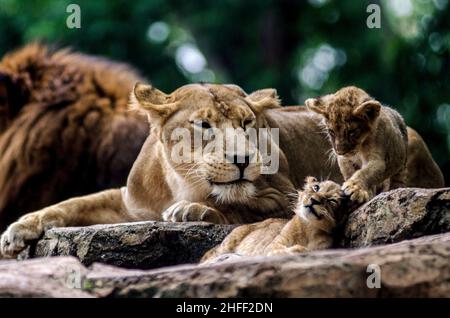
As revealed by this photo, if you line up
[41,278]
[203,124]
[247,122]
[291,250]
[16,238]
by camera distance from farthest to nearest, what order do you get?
1. [16,238]
2. [247,122]
3. [203,124]
4. [291,250]
5. [41,278]

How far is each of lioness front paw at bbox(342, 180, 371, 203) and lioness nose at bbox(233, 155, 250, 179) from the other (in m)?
0.70

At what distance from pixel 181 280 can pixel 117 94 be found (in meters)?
4.77

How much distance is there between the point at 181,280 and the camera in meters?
4.60

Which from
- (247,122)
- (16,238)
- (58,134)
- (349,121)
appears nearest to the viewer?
(349,121)

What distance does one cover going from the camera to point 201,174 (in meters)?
6.48

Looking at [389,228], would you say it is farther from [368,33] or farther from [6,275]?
[368,33]

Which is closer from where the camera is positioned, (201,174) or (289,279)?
(289,279)

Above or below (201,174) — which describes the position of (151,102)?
above

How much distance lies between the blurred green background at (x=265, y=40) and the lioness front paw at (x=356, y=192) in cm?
741

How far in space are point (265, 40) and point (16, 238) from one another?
525 inches

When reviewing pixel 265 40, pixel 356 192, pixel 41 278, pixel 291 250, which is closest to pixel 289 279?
pixel 291 250

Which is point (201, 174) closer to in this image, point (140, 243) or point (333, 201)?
point (140, 243)

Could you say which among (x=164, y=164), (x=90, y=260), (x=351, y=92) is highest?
(x=351, y=92)
